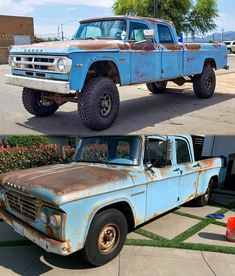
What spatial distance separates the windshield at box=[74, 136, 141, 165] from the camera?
5.35 meters

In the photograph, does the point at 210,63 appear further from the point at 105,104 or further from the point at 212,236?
the point at 212,236

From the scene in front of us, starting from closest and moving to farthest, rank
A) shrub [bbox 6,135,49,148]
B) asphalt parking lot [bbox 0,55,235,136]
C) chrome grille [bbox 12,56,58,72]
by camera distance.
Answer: chrome grille [bbox 12,56,58,72], asphalt parking lot [bbox 0,55,235,136], shrub [bbox 6,135,49,148]

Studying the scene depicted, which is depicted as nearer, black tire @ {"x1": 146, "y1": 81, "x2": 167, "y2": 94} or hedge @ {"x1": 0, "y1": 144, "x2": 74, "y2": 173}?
hedge @ {"x1": 0, "y1": 144, "x2": 74, "y2": 173}

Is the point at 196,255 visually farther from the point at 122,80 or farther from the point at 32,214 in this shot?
the point at 122,80

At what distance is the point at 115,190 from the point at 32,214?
1.07m

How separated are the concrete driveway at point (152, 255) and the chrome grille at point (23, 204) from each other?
0.68 m

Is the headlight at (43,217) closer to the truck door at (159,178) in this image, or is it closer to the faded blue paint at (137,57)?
the truck door at (159,178)

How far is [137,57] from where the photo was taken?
718 centimetres

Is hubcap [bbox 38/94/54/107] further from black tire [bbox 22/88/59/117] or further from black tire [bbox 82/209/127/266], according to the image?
black tire [bbox 82/209/127/266]

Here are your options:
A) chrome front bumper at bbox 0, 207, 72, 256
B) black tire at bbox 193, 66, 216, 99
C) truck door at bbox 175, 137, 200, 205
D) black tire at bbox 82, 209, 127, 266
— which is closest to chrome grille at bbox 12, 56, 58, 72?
truck door at bbox 175, 137, 200, 205

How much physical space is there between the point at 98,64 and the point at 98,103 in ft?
A: 2.64

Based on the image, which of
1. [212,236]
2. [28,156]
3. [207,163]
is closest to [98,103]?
[207,163]

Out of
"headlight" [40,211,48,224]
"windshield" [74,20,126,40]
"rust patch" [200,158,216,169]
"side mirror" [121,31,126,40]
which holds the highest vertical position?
"windshield" [74,20,126,40]

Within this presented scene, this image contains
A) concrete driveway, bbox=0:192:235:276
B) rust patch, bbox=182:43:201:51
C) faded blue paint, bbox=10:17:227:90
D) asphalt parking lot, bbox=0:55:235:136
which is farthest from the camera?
rust patch, bbox=182:43:201:51
